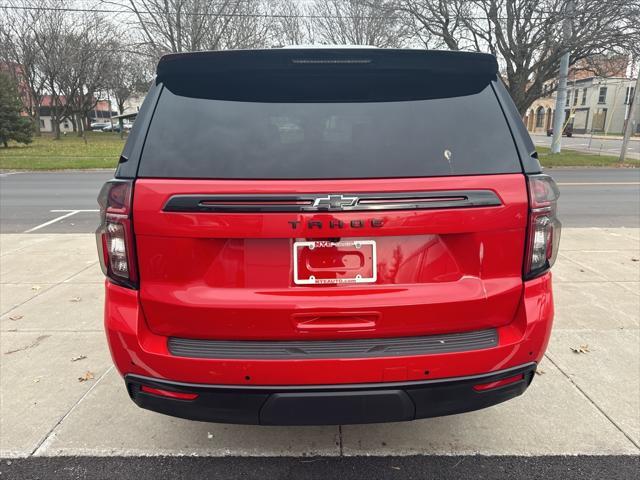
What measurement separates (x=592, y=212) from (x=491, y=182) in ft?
30.1

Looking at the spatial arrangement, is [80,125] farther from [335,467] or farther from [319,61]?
[335,467]

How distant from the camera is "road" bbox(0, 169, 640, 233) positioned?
341 inches

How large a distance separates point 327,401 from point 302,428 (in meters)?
0.94

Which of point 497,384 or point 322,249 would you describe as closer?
point 322,249

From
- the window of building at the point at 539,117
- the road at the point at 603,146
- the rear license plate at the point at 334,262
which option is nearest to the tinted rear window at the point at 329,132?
the rear license plate at the point at 334,262

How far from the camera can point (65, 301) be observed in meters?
4.64

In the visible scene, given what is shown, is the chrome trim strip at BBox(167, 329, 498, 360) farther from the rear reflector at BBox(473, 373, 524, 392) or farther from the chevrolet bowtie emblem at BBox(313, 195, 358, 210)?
the chevrolet bowtie emblem at BBox(313, 195, 358, 210)

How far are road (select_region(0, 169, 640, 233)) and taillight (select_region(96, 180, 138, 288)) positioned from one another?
22.6 ft

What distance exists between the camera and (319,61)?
77.6 inches

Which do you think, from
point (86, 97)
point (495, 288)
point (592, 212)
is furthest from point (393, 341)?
point (86, 97)

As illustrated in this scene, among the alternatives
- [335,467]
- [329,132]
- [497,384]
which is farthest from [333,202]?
[335,467]

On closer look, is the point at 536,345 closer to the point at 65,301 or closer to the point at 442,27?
the point at 65,301

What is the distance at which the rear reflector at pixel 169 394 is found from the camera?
1.90 m

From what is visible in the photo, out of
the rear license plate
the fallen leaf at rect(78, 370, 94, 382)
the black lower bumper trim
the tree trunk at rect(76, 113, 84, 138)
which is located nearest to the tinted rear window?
the rear license plate
